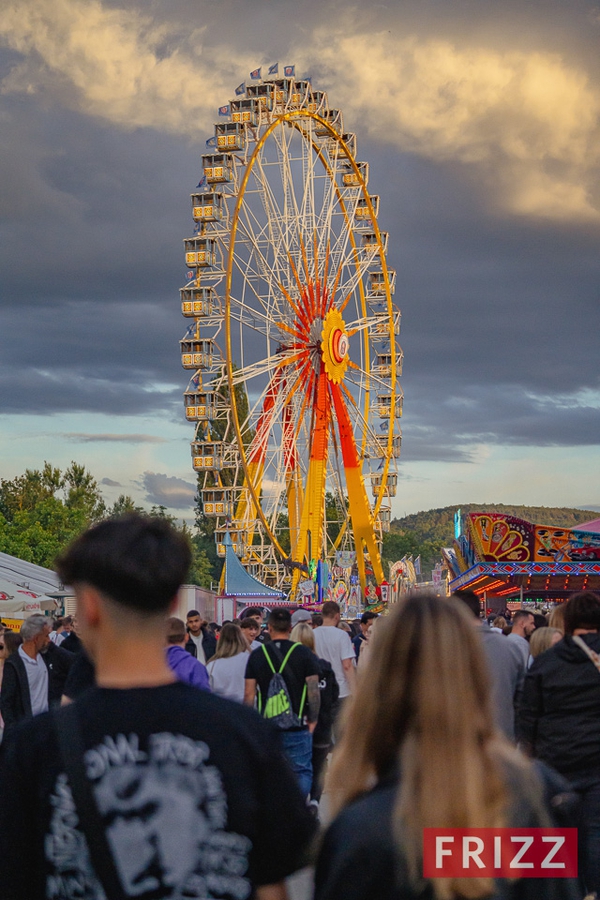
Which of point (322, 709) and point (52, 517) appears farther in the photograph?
point (52, 517)

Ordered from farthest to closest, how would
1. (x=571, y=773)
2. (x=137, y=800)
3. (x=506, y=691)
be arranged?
(x=506, y=691) → (x=571, y=773) → (x=137, y=800)

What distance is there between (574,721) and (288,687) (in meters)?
→ 2.56

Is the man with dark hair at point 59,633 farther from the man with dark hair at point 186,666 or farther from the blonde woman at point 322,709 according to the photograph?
the man with dark hair at point 186,666

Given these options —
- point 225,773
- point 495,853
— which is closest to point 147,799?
point 225,773

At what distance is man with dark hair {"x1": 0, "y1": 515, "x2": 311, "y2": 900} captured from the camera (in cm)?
232

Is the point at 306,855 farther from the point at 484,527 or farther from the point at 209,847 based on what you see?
the point at 484,527

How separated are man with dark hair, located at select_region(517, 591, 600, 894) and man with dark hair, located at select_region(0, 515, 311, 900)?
3.08m

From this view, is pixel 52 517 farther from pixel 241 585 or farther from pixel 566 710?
pixel 566 710

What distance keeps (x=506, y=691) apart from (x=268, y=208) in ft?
92.3

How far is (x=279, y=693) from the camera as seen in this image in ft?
24.4

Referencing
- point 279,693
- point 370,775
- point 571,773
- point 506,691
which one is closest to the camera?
point 370,775

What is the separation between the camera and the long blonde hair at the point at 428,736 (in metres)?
2.05

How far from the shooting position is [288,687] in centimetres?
750

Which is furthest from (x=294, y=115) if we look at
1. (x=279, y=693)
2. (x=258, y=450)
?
(x=279, y=693)
